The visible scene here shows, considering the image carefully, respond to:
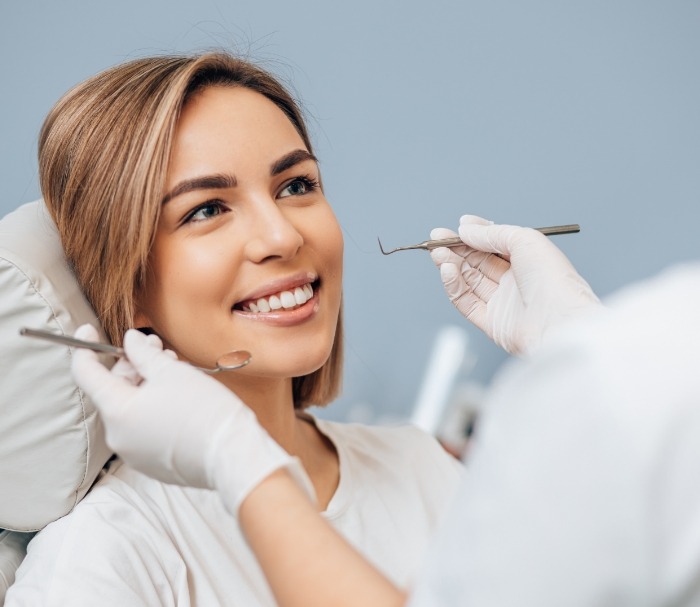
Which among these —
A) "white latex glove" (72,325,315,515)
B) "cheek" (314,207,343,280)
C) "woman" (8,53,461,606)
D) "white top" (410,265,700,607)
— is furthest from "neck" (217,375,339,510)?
"white top" (410,265,700,607)

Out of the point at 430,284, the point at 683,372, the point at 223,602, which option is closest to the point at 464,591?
the point at 683,372

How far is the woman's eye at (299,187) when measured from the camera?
143 centimetres

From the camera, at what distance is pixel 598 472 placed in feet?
1.97

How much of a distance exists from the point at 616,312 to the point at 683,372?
0.07m

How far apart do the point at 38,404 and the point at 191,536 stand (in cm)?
32

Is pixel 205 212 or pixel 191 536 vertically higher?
pixel 205 212

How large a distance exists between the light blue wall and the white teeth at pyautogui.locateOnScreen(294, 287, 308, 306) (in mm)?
747

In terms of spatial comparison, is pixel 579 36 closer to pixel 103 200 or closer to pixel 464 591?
pixel 103 200

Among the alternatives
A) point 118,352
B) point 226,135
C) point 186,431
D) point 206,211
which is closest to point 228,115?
point 226,135

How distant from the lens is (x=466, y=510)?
66 cm

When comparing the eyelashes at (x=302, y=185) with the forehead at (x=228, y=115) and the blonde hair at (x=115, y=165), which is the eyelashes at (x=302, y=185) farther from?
the blonde hair at (x=115, y=165)

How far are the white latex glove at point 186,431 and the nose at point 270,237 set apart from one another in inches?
13.3

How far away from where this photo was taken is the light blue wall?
2.04 meters

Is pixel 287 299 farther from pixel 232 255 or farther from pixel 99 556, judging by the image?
pixel 99 556
